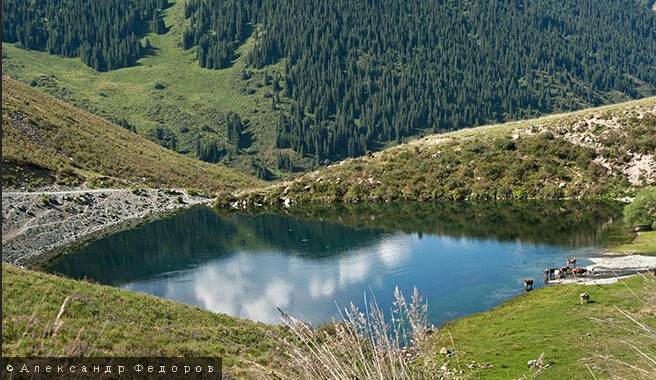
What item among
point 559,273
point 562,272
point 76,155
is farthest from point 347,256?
point 76,155

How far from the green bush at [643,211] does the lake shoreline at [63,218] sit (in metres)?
61.2

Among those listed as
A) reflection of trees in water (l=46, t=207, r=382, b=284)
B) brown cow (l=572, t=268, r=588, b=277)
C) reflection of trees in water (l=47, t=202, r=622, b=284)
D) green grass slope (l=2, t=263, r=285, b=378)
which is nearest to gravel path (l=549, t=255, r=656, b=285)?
brown cow (l=572, t=268, r=588, b=277)

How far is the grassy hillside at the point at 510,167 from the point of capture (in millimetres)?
84000

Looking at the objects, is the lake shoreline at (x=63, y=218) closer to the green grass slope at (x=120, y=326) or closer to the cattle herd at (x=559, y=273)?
the green grass slope at (x=120, y=326)

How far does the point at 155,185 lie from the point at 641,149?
3686 inches

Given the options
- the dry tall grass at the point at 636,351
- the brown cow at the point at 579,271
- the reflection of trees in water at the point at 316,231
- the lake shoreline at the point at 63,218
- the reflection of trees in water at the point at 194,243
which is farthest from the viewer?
the lake shoreline at the point at 63,218

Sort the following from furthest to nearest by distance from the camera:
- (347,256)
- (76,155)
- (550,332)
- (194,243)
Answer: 1. (76,155)
2. (194,243)
3. (347,256)
4. (550,332)

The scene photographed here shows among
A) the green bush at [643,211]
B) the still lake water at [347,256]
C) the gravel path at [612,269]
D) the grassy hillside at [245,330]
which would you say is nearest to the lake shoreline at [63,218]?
the still lake water at [347,256]

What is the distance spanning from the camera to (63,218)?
71312mm

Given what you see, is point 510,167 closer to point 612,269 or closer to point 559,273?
point 559,273

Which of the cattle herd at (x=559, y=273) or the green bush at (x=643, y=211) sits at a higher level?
the green bush at (x=643, y=211)

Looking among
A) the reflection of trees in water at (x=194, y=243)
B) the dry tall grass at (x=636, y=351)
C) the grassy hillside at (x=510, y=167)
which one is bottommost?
the reflection of trees in water at (x=194, y=243)

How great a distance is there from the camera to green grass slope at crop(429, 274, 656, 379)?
778 inches

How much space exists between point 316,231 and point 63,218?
3461 centimetres
